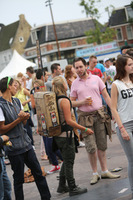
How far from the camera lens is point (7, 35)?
8262cm

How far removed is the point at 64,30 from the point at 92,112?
2446 inches

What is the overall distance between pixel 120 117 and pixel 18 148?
141 cm

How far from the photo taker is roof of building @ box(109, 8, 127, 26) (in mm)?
60188

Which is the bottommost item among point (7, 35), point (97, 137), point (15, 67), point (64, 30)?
point (97, 137)

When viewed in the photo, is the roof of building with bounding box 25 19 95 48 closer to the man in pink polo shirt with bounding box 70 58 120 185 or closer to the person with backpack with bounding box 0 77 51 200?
the man in pink polo shirt with bounding box 70 58 120 185

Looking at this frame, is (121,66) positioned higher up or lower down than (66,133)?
higher up

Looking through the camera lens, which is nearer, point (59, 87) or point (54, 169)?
point (59, 87)

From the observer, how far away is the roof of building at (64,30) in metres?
65.6

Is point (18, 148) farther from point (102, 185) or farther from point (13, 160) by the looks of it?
point (102, 185)

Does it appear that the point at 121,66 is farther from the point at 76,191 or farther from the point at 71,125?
the point at 76,191

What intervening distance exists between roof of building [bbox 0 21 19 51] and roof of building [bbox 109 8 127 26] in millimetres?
27246

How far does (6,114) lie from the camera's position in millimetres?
4867

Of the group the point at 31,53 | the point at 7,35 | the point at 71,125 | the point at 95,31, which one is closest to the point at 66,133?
the point at 71,125

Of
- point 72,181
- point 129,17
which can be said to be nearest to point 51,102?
point 72,181
